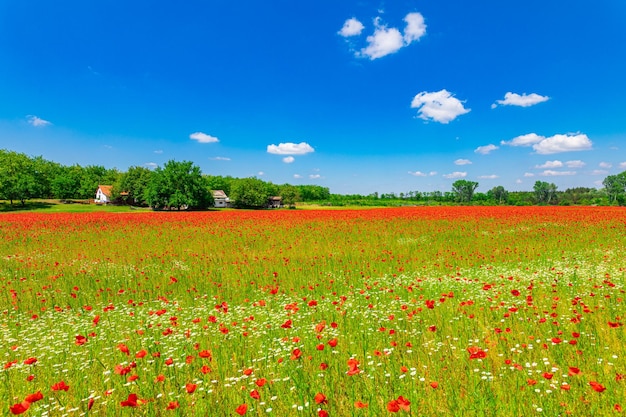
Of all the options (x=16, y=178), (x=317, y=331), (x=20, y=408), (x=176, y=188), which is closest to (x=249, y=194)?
(x=176, y=188)

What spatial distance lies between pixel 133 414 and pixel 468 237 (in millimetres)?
16975

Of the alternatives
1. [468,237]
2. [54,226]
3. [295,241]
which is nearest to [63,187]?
[54,226]

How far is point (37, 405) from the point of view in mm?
3566

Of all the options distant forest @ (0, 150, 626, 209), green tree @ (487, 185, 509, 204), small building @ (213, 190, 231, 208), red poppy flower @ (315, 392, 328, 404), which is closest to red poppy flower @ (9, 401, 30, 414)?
red poppy flower @ (315, 392, 328, 404)

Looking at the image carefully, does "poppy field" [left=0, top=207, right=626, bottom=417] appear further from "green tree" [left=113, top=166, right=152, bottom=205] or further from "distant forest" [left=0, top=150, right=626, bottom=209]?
"green tree" [left=113, top=166, right=152, bottom=205]

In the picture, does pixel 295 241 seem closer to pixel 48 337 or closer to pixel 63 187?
pixel 48 337

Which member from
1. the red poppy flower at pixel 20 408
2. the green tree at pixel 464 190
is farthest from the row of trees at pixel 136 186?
the green tree at pixel 464 190

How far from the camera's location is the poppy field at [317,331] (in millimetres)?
3412

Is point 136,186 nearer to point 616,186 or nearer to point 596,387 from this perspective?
point 596,387

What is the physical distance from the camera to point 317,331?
3.72 m

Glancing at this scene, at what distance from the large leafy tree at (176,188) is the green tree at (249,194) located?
21693 mm

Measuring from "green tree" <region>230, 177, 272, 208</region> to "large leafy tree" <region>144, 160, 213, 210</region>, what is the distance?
71.2 ft

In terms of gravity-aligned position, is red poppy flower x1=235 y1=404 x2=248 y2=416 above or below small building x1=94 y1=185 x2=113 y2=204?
below

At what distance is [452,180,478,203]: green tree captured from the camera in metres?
160
